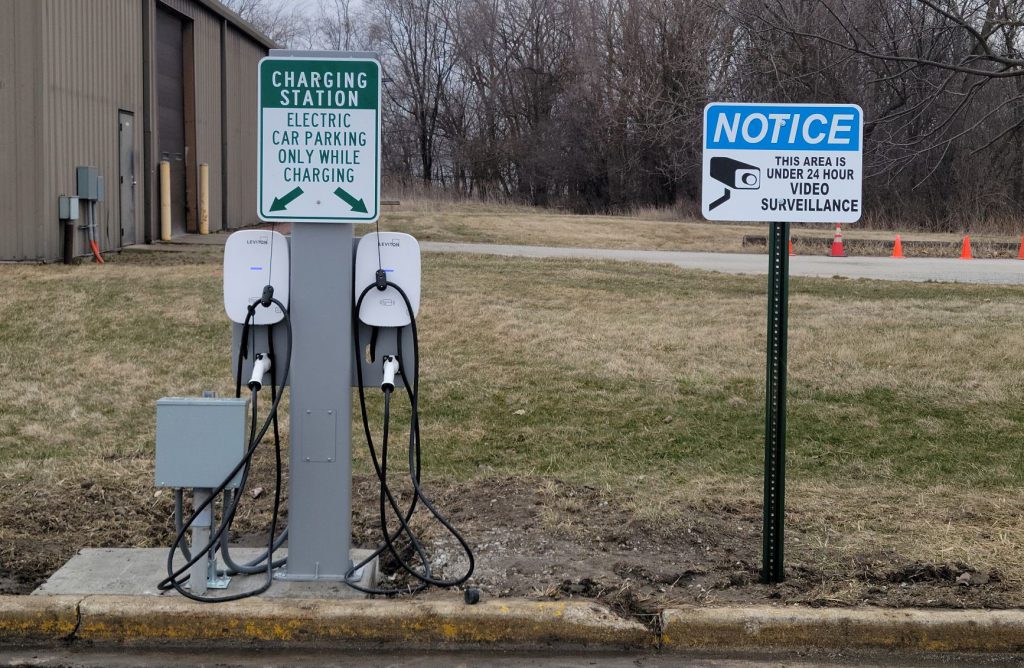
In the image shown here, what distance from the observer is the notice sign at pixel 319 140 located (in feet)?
16.2

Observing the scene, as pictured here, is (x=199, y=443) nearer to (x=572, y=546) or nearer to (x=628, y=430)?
(x=572, y=546)

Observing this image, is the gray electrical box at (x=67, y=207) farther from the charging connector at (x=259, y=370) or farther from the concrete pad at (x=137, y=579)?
the charging connector at (x=259, y=370)

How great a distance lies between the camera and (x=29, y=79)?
49.4 feet

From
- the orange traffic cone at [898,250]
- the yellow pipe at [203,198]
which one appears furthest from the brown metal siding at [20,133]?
the orange traffic cone at [898,250]

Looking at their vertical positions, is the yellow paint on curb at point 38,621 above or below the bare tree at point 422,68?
below

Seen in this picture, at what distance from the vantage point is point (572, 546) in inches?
228

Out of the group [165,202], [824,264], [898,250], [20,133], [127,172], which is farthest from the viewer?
[898,250]

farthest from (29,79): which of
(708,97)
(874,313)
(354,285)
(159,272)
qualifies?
(708,97)

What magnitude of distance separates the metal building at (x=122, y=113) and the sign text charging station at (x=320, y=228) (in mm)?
11559

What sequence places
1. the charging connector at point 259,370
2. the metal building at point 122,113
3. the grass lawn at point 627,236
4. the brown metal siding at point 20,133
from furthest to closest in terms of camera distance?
the grass lawn at point 627,236 < the metal building at point 122,113 < the brown metal siding at point 20,133 < the charging connector at point 259,370

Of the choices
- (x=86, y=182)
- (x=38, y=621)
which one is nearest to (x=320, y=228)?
(x=38, y=621)

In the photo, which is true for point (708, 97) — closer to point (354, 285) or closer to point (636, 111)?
point (636, 111)

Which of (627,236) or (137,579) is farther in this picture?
(627,236)

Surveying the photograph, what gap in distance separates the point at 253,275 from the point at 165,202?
55.4 ft
